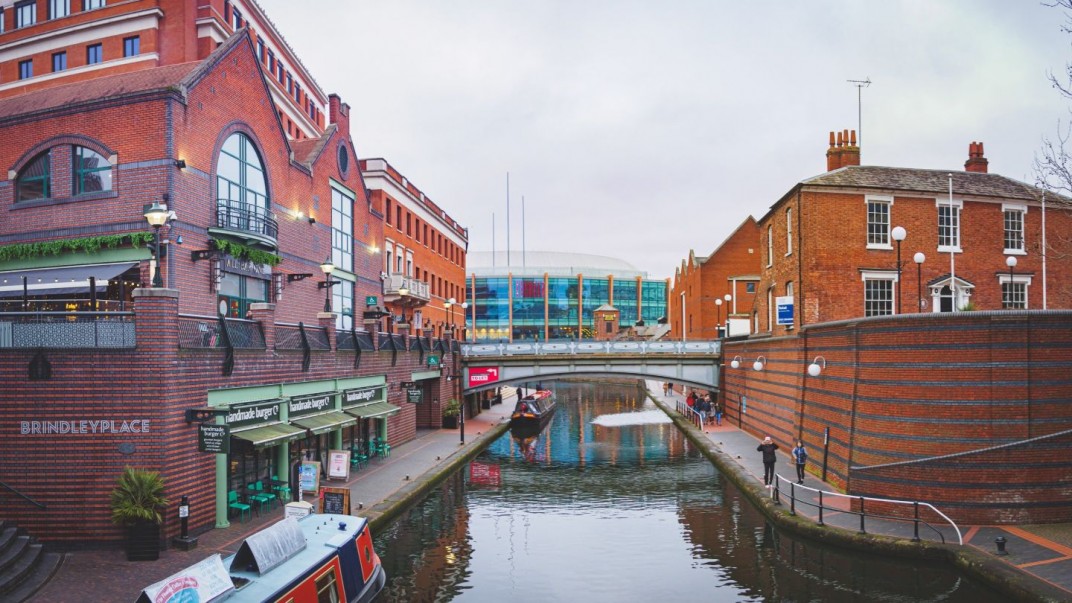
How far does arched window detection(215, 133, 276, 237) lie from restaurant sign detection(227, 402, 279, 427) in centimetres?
626

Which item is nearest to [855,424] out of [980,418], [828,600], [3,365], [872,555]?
[980,418]

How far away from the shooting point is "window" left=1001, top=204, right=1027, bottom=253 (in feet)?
97.6

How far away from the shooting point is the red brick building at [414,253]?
40312mm

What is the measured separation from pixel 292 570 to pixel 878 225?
26.2m

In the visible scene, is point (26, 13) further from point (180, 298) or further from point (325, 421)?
point (325, 421)

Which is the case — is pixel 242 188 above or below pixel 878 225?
above

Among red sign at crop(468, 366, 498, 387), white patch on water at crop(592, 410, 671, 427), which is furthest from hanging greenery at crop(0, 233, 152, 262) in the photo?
white patch on water at crop(592, 410, 671, 427)

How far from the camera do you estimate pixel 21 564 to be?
507 inches

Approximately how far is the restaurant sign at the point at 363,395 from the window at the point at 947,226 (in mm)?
23177

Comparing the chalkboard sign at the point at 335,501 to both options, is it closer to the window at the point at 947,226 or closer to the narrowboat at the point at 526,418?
the window at the point at 947,226

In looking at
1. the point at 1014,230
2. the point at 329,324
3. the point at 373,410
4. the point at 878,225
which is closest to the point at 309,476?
the point at 329,324

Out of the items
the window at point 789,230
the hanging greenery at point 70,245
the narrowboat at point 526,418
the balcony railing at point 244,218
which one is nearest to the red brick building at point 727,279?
the narrowboat at point 526,418

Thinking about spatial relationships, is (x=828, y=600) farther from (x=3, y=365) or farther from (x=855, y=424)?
(x=3, y=365)

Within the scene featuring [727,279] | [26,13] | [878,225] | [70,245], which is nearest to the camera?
[70,245]
